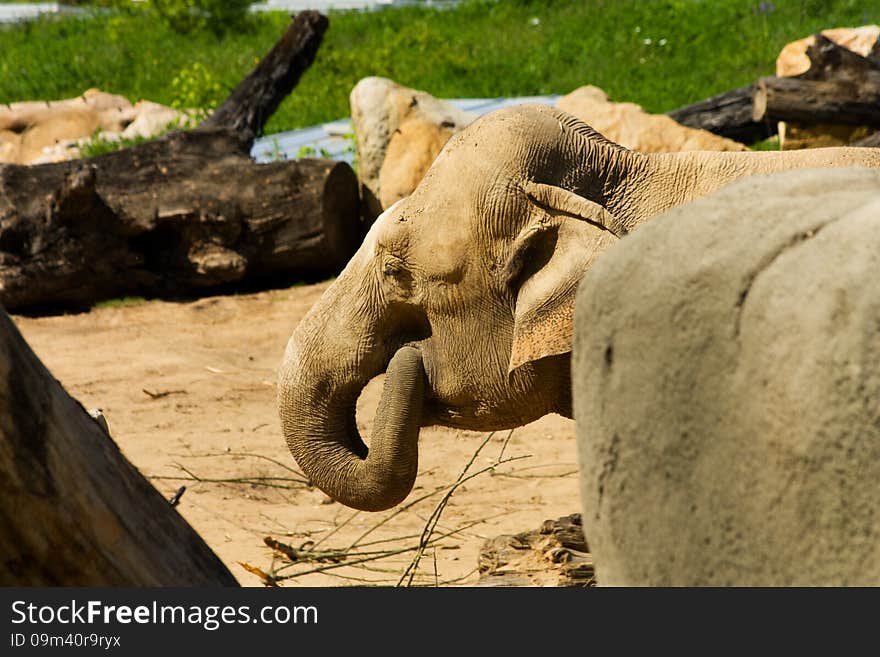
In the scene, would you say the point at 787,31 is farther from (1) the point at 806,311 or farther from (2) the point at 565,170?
(1) the point at 806,311

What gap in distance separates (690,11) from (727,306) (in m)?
13.8

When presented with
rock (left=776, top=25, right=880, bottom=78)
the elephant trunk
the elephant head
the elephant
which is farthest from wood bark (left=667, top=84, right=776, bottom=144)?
the elephant trunk

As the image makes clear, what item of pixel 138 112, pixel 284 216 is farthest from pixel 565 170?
pixel 138 112

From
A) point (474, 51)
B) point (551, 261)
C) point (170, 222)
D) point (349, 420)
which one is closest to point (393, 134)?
point (170, 222)

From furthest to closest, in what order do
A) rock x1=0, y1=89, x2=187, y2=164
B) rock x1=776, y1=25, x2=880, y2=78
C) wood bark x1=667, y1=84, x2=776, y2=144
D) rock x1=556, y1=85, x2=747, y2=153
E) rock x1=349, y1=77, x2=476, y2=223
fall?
1. rock x1=0, y1=89, x2=187, y2=164
2. rock x1=776, y1=25, x2=880, y2=78
3. wood bark x1=667, y1=84, x2=776, y2=144
4. rock x1=349, y1=77, x2=476, y2=223
5. rock x1=556, y1=85, x2=747, y2=153

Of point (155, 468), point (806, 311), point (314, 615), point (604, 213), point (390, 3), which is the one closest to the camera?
point (806, 311)

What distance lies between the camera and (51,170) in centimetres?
938

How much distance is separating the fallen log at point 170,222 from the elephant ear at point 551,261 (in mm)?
5883

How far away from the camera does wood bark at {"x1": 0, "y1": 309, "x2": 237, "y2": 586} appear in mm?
2172

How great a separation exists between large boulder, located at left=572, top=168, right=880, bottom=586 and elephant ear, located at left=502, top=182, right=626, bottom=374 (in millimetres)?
1510

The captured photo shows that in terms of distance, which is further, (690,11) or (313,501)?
(690,11)

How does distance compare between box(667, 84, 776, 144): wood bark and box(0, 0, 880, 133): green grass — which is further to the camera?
box(0, 0, 880, 133): green grass

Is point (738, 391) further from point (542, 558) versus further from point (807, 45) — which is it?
point (807, 45)

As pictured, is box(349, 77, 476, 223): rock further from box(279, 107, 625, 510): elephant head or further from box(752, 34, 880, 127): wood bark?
box(279, 107, 625, 510): elephant head
